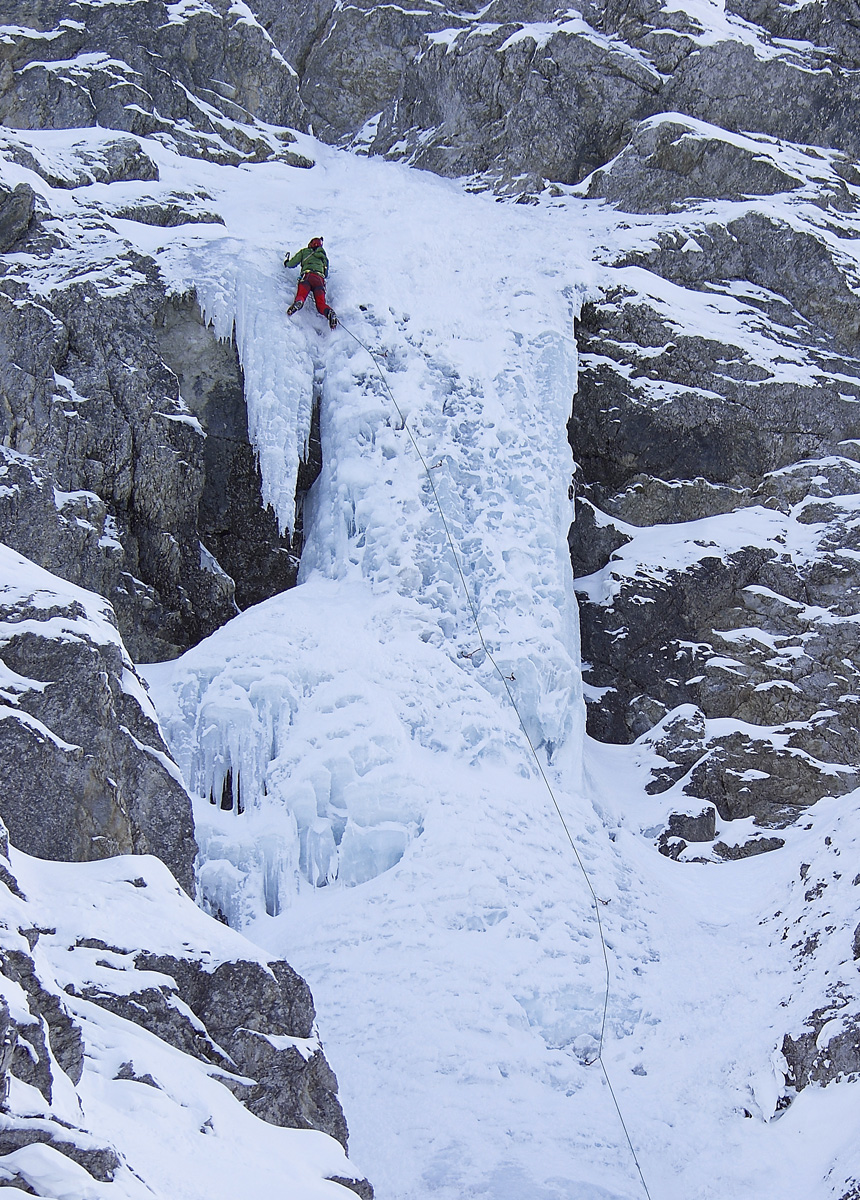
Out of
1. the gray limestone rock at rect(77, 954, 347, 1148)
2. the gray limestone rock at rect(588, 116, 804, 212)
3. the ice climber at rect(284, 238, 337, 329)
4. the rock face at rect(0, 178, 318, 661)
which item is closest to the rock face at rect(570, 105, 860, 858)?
the gray limestone rock at rect(588, 116, 804, 212)

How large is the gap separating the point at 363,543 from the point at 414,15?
452 inches

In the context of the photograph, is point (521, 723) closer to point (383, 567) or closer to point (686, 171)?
point (383, 567)

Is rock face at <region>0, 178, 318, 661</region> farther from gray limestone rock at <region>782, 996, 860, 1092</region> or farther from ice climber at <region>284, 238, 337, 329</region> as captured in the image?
gray limestone rock at <region>782, 996, 860, 1092</region>

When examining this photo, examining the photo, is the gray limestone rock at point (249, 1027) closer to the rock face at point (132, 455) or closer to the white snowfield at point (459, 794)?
the white snowfield at point (459, 794)

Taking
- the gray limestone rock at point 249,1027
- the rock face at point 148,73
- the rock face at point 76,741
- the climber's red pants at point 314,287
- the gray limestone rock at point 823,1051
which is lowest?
the gray limestone rock at point 823,1051

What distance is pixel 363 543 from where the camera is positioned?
1320 cm

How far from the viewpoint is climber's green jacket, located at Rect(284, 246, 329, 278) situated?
47.5ft

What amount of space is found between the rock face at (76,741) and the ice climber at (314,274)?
281 inches

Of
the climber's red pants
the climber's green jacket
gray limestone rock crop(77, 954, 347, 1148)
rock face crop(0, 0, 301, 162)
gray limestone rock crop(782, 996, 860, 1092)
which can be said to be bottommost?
gray limestone rock crop(782, 996, 860, 1092)

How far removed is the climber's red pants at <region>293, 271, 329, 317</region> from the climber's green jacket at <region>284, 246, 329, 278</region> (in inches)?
3.5

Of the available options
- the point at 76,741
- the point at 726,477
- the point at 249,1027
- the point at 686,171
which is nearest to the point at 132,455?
Answer: the point at 76,741

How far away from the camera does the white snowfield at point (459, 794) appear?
908 cm

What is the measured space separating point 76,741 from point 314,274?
28.0 ft

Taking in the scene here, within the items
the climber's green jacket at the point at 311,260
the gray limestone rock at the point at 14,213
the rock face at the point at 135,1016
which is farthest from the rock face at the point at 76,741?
the climber's green jacket at the point at 311,260
